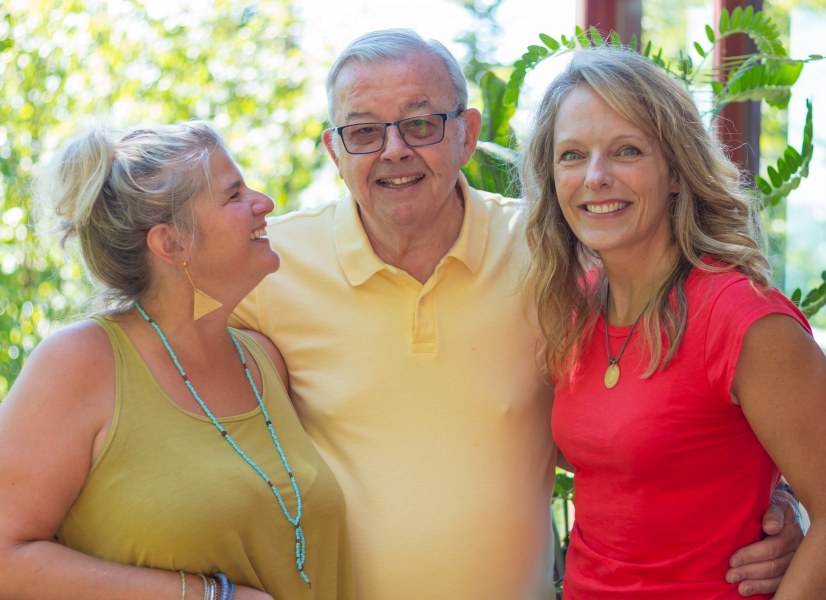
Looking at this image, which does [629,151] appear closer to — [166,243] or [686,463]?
[686,463]

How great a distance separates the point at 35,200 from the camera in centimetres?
228

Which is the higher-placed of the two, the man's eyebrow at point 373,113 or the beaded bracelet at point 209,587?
the man's eyebrow at point 373,113

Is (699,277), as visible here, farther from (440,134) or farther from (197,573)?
(197,573)

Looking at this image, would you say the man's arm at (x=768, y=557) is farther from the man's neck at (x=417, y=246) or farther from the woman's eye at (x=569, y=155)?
the man's neck at (x=417, y=246)

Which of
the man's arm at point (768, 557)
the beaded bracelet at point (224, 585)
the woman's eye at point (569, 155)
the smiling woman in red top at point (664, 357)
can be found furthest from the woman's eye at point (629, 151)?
the beaded bracelet at point (224, 585)

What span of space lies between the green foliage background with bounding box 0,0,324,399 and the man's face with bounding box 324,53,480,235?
163cm

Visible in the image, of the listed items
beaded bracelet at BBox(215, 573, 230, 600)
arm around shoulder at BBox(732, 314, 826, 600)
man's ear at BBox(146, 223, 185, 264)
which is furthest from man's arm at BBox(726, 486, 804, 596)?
man's ear at BBox(146, 223, 185, 264)

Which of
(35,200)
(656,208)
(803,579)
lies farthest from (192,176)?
(803,579)

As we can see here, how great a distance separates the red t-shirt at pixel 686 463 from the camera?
6.27 feet

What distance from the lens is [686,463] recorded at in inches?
76.8

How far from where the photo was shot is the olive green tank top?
6.47 feet

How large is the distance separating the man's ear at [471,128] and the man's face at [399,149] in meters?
0.08

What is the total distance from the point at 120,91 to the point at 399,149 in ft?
12.2

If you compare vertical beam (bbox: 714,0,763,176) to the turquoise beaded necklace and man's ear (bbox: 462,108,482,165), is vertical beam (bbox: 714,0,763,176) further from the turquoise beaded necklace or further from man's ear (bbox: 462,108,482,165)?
the turquoise beaded necklace
